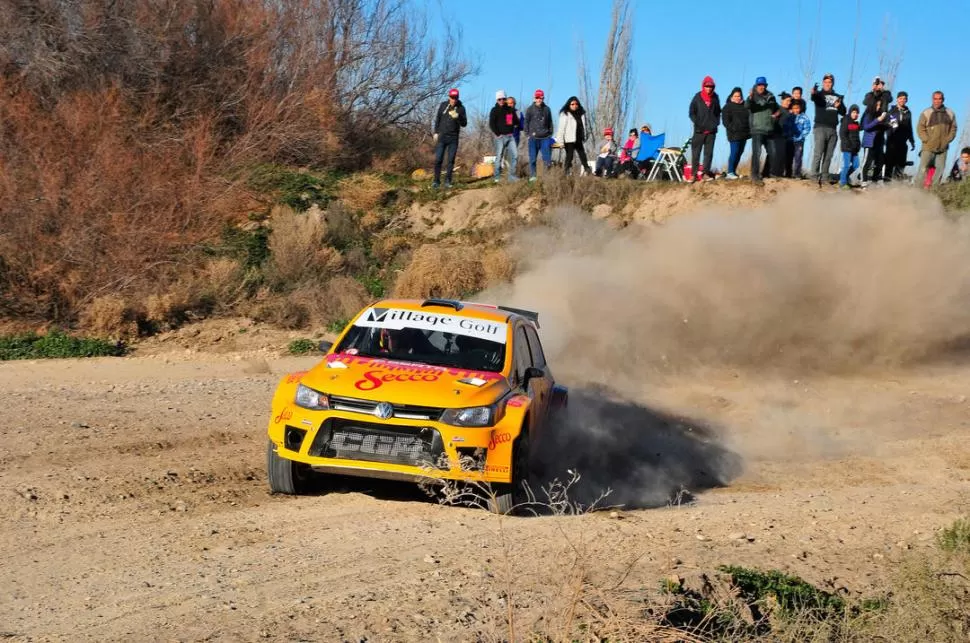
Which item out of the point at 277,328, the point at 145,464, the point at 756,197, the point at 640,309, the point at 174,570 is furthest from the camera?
the point at 756,197

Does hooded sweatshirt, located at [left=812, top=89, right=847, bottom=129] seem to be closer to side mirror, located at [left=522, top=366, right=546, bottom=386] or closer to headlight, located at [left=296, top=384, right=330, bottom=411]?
side mirror, located at [left=522, top=366, right=546, bottom=386]

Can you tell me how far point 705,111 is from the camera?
2061 centimetres

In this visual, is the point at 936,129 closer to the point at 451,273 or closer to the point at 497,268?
the point at 497,268

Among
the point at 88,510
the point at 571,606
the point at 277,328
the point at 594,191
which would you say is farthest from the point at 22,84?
the point at 571,606

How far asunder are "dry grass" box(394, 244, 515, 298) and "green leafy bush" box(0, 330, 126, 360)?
555cm

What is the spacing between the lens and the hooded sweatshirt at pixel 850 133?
2100 centimetres

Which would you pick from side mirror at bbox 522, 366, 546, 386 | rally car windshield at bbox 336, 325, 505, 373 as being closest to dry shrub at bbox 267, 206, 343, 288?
rally car windshield at bbox 336, 325, 505, 373

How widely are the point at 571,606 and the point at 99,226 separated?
15331 millimetres

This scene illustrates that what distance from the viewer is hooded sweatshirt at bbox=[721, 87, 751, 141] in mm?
20219

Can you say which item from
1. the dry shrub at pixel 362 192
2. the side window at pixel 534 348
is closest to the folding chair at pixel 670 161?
the dry shrub at pixel 362 192

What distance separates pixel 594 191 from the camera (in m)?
23.6

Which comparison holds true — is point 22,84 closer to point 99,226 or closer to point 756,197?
point 99,226

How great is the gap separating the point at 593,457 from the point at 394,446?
3.71 m

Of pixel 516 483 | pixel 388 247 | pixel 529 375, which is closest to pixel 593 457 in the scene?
pixel 529 375
